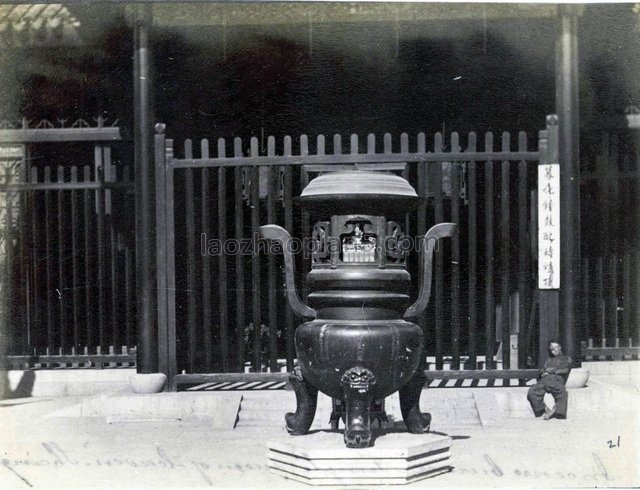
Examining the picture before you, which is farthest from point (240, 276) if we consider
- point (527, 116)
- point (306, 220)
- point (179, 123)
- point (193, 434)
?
point (527, 116)

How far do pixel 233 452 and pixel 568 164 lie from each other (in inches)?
163

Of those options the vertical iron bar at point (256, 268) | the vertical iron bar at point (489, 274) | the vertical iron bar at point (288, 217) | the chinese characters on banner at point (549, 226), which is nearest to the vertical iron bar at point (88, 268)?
the vertical iron bar at point (256, 268)

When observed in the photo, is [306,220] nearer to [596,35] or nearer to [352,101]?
[352,101]

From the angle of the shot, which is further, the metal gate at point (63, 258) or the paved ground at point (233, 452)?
the metal gate at point (63, 258)

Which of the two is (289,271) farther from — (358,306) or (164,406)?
(164,406)

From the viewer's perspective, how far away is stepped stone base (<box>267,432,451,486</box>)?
5.93 m

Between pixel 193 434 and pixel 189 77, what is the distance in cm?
537

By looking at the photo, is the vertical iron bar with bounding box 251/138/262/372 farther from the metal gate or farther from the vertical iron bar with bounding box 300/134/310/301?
the metal gate

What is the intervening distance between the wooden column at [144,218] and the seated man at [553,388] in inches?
140

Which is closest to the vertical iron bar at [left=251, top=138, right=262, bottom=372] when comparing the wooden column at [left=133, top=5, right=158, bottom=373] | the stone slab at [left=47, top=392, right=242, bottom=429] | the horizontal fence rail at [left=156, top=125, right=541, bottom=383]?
the horizontal fence rail at [left=156, top=125, right=541, bottom=383]

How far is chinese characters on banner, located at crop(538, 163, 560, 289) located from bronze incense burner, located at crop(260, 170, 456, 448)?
2697 mm

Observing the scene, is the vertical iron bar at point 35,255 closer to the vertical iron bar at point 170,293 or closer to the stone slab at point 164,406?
the stone slab at point 164,406

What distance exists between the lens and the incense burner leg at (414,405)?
669 centimetres

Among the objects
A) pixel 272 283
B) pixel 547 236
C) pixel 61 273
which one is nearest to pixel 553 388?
pixel 547 236
